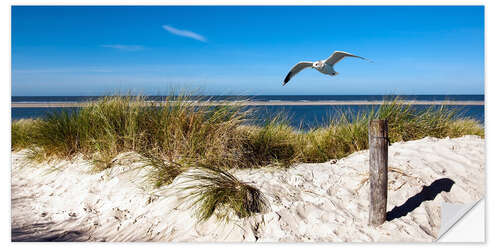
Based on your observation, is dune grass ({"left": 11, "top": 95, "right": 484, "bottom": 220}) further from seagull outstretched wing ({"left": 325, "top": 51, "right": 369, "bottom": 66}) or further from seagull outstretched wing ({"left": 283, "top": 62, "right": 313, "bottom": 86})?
seagull outstretched wing ({"left": 325, "top": 51, "right": 369, "bottom": 66})

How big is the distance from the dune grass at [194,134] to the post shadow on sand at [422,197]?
1.40 m

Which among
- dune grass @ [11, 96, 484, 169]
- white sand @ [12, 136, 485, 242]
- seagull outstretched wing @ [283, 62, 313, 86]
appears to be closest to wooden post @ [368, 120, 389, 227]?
white sand @ [12, 136, 485, 242]

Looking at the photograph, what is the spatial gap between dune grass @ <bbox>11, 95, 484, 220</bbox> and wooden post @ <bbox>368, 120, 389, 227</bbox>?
4.56ft

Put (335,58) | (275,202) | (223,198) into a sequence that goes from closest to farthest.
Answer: (223,198) → (275,202) → (335,58)

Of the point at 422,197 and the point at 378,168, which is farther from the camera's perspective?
the point at 422,197

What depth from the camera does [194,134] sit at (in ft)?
14.3

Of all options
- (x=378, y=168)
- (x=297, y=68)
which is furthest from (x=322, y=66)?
(x=378, y=168)

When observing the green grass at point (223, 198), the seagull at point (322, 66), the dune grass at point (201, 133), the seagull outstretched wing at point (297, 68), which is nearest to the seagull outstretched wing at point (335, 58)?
the seagull at point (322, 66)

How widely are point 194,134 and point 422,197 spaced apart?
247 centimetres

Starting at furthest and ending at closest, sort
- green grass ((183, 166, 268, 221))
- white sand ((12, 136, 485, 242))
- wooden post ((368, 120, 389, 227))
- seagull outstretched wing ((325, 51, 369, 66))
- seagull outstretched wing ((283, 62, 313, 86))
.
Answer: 1. seagull outstretched wing ((283, 62, 313, 86))
2. seagull outstretched wing ((325, 51, 369, 66))
3. green grass ((183, 166, 268, 221))
4. white sand ((12, 136, 485, 242))
5. wooden post ((368, 120, 389, 227))

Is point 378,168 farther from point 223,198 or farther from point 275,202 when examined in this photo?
point 223,198

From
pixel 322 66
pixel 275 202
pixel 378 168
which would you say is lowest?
pixel 275 202

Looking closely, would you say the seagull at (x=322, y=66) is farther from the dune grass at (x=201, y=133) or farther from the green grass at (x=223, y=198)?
the green grass at (x=223, y=198)

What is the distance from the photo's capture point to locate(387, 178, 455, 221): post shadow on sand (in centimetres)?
317
